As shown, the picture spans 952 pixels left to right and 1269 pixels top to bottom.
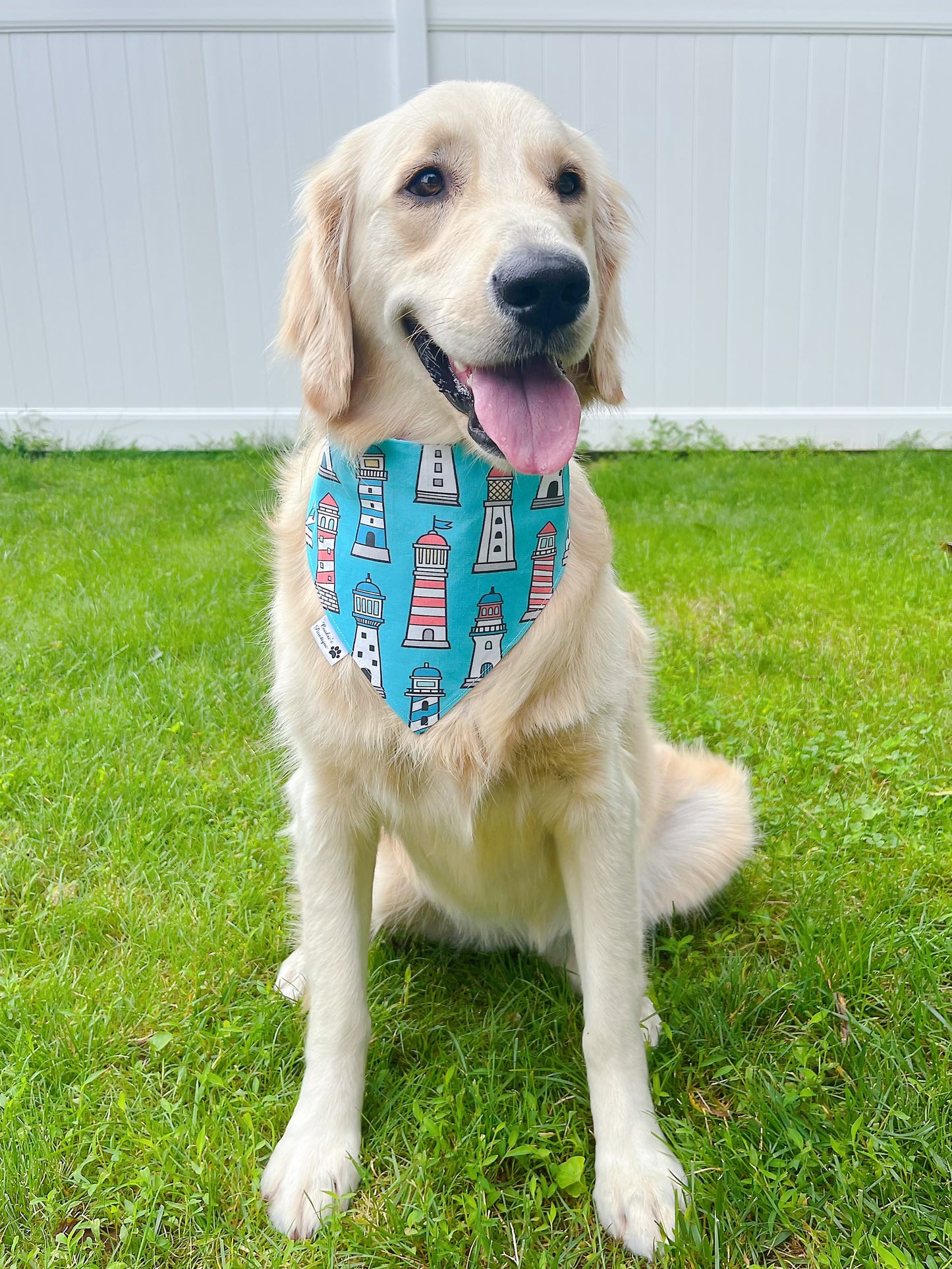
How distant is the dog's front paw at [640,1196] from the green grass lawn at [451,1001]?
0.04m

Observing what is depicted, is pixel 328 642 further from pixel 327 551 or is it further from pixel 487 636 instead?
pixel 487 636

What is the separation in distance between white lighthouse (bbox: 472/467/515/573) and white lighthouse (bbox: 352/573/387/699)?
0.18 m

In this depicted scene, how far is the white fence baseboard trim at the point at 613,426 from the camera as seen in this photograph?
6.87 m

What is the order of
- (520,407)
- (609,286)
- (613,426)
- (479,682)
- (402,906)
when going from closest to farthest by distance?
(520,407)
(479,682)
(609,286)
(402,906)
(613,426)

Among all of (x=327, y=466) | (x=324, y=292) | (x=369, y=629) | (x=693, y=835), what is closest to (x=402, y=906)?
(x=693, y=835)

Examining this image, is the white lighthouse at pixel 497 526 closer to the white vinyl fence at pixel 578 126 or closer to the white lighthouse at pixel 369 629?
the white lighthouse at pixel 369 629

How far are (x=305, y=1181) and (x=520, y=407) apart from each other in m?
1.29

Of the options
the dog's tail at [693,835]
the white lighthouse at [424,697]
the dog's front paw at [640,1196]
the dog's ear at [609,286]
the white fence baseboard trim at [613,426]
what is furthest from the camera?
the white fence baseboard trim at [613,426]

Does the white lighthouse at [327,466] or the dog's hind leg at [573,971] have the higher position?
the white lighthouse at [327,466]

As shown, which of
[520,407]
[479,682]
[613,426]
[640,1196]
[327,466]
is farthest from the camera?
[613,426]

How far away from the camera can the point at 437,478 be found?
1.71 metres

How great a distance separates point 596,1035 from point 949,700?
6.56 feet

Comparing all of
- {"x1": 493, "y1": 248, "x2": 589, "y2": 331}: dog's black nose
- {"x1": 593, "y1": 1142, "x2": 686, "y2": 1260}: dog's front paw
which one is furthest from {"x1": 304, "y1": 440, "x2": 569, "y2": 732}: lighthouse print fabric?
{"x1": 593, "y1": 1142, "x2": 686, "y2": 1260}: dog's front paw

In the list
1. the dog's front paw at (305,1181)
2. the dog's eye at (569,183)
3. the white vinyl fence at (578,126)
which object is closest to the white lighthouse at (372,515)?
the dog's eye at (569,183)
